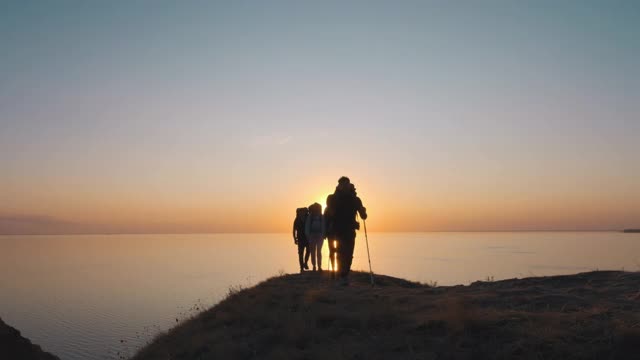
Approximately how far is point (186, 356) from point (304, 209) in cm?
1057

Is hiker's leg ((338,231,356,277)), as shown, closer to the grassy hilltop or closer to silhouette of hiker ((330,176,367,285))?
silhouette of hiker ((330,176,367,285))

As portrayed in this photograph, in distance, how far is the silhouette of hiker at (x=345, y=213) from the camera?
1440cm

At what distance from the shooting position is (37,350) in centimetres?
2044

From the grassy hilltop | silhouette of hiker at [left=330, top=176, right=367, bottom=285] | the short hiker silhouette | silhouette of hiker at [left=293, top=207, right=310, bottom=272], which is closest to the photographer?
the grassy hilltop

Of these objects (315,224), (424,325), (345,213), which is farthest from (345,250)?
(424,325)

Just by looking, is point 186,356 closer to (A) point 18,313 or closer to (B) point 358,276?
(B) point 358,276

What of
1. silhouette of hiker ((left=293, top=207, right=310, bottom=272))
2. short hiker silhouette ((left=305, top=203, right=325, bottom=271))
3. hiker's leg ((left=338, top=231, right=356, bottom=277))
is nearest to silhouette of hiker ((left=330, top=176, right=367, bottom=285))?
hiker's leg ((left=338, top=231, right=356, bottom=277))

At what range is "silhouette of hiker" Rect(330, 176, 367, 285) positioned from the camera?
14.4m

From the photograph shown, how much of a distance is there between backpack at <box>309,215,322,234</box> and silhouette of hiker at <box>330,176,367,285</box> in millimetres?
4425

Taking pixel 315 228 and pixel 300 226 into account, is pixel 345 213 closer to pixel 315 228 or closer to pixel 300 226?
pixel 315 228

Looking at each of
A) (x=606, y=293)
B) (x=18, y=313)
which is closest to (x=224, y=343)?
(x=606, y=293)

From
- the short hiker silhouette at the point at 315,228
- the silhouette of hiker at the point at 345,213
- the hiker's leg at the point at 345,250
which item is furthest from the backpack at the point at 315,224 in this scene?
the silhouette of hiker at the point at 345,213

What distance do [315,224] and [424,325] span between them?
10914mm

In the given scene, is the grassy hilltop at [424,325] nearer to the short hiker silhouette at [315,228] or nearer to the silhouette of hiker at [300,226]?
the short hiker silhouette at [315,228]
